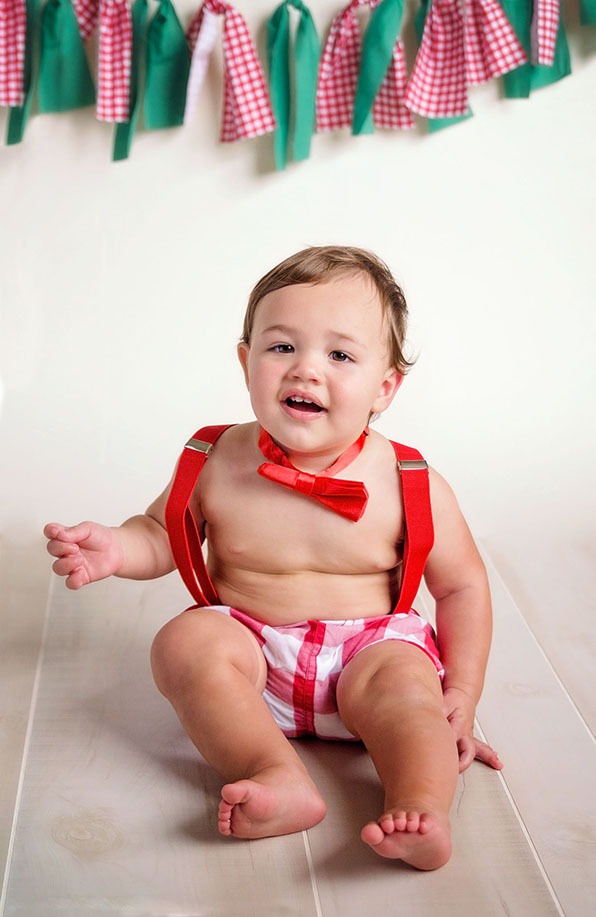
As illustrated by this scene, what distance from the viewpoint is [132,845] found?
965 millimetres

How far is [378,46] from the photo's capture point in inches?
71.0

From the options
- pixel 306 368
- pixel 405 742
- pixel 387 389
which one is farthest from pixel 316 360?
pixel 405 742

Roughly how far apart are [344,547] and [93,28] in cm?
115

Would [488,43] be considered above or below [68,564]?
above

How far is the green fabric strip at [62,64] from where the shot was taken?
1.81m

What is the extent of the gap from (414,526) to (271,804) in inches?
14.5

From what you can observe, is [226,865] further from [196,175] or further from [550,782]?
[196,175]

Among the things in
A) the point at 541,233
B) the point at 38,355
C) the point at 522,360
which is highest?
the point at 541,233

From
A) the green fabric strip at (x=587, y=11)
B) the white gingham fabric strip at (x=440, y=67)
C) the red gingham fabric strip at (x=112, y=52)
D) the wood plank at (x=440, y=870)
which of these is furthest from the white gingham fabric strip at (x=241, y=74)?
the wood plank at (x=440, y=870)

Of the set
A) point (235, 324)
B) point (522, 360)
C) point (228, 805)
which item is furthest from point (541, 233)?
point (228, 805)

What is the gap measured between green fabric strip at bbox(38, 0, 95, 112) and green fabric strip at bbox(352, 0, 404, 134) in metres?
0.47

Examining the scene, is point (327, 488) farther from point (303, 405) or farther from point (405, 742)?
point (405, 742)

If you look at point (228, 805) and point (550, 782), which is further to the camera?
point (550, 782)

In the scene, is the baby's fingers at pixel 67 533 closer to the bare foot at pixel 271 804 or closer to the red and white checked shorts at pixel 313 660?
the red and white checked shorts at pixel 313 660
